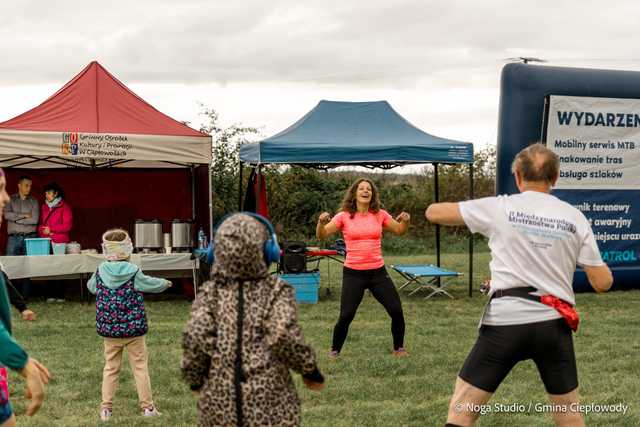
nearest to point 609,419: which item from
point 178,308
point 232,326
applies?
point 232,326

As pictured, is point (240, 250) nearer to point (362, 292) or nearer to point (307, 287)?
point (362, 292)

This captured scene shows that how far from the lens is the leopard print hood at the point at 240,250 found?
3.02 m

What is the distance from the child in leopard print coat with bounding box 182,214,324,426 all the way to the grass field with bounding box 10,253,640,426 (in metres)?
2.73

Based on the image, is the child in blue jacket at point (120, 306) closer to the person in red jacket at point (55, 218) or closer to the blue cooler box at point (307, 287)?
the blue cooler box at point (307, 287)

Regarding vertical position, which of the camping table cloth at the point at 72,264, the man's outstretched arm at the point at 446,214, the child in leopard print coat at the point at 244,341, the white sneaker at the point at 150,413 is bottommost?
the white sneaker at the point at 150,413

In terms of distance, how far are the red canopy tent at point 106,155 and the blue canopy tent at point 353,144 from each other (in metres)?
1.05

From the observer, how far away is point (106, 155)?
38.3 ft

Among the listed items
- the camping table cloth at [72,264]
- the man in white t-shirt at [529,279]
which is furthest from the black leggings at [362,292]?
the camping table cloth at [72,264]

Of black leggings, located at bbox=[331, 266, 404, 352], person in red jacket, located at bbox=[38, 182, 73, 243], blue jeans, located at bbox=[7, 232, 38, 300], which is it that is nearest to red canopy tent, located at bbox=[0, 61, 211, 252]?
person in red jacket, located at bbox=[38, 182, 73, 243]

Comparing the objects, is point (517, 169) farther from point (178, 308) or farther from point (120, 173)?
point (120, 173)

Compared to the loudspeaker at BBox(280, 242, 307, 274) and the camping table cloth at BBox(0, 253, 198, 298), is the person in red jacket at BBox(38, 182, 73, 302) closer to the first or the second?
the camping table cloth at BBox(0, 253, 198, 298)

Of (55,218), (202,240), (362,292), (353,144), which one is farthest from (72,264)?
(362,292)

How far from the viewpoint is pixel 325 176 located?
78.4ft

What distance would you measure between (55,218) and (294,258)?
3.64 meters
